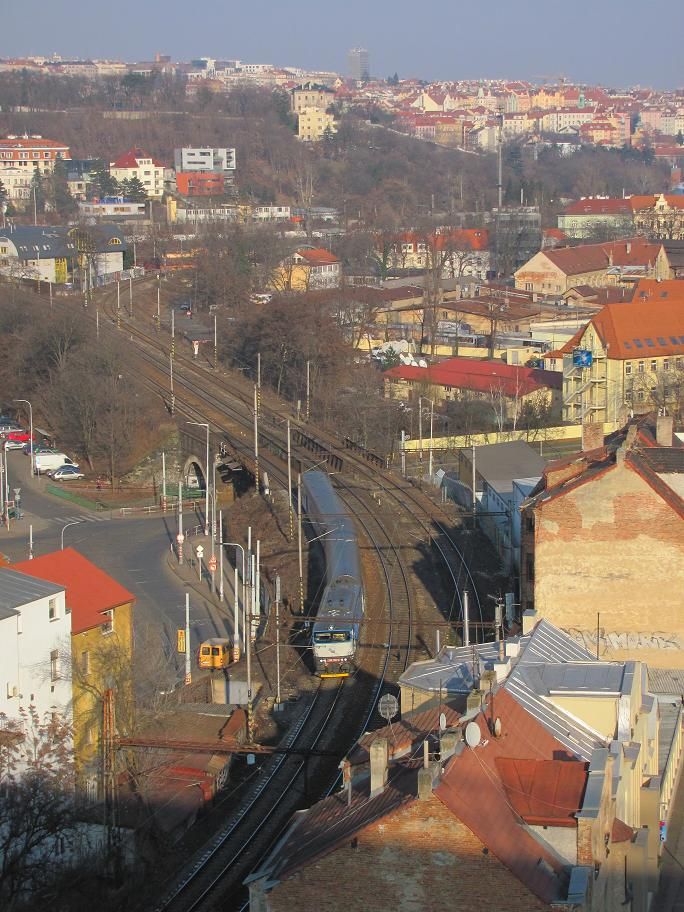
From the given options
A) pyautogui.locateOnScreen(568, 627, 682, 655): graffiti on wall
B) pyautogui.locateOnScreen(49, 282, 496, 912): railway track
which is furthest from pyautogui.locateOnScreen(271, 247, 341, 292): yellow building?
pyautogui.locateOnScreen(568, 627, 682, 655): graffiti on wall

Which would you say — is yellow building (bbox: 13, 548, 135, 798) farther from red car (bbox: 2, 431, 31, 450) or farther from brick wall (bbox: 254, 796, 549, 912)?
red car (bbox: 2, 431, 31, 450)

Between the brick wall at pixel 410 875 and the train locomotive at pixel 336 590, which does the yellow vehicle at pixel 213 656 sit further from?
the brick wall at pixel 410 875

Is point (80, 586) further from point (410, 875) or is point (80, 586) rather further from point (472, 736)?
point (410, 875)

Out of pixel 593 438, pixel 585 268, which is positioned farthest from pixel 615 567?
pixel 585 268

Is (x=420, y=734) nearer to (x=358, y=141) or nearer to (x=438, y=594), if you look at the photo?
(x=438, y=594)

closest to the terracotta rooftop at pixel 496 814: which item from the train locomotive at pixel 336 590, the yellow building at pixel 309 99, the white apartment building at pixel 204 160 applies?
the train locomotive at pixel 336 590
